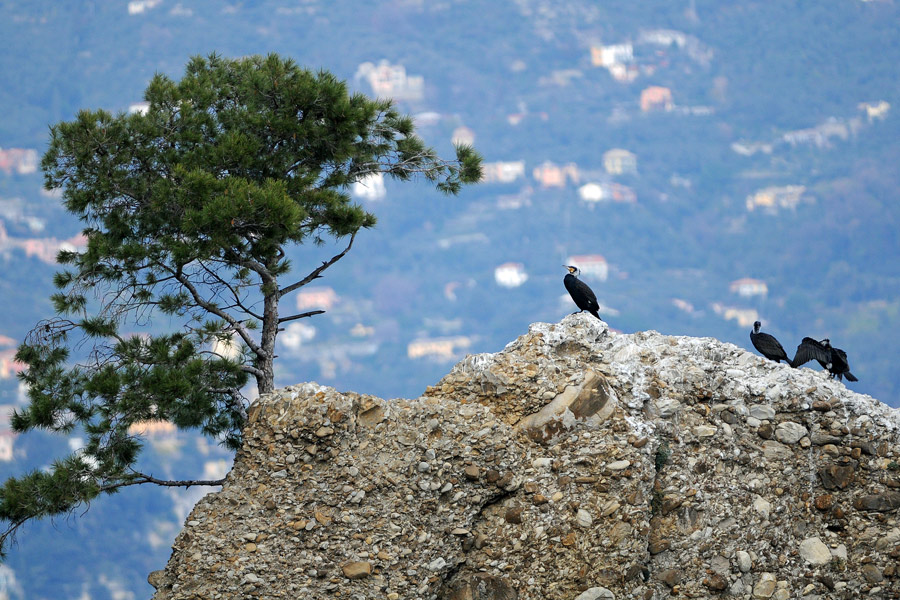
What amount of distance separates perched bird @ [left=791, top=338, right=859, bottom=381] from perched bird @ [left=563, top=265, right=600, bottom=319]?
3.94 meters

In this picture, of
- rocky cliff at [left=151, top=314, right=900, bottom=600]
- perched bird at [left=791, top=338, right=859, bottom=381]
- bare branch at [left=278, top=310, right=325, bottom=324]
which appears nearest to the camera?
rocky cliff at [left=151, top=314, right=900, bottom=600]

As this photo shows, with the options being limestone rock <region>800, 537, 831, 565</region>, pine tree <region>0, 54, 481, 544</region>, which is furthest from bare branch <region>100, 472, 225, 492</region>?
limestone rock <region>800, 537, 831, 565</region>

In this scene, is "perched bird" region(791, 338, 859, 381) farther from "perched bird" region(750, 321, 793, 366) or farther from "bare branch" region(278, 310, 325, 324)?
"bare branch" region(278, 310, 325, 324)

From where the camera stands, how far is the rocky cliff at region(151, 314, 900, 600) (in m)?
14.4

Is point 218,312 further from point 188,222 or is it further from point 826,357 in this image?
point 826,357

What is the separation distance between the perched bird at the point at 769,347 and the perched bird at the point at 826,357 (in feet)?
0.95

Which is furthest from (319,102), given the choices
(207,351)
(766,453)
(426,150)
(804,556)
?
(804,556)

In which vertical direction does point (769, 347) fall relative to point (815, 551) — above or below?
above

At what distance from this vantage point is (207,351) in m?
17.0

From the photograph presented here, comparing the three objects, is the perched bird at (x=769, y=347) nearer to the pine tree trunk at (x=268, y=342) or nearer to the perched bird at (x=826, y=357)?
the perched bird at (x=826, y=357)

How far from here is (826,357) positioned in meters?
17.3

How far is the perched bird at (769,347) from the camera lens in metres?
17.4

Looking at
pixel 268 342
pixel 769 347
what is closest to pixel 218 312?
pixel 268 342

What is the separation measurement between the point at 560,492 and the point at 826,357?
6177 mm
